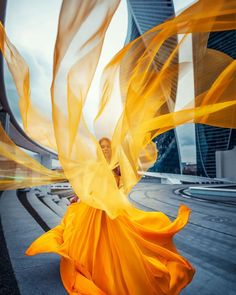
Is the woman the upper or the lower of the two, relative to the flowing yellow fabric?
lower

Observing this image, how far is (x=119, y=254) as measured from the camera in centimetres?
179

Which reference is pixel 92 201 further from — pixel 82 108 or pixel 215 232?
pixel 215 232

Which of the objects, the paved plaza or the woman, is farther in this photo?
the paved plaza

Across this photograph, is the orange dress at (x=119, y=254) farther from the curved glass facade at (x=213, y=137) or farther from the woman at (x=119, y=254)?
the curved glass facade at (x=213, y=137)

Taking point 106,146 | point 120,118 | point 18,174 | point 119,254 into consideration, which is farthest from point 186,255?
point 18,174

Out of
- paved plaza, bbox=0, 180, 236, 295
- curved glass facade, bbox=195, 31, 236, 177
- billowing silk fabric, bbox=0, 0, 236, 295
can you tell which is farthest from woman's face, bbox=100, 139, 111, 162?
curved glass facade, bbox=195, 31, 236, 177

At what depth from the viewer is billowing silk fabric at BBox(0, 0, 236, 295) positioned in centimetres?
147

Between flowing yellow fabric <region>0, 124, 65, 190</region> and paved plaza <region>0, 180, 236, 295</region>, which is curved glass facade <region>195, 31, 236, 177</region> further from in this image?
flowing yellow fabric <region>0, 124, 65, 190</region>

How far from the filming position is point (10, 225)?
3795 millimetres

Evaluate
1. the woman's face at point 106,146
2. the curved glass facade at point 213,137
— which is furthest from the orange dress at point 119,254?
the curved glass facade at point 213,137

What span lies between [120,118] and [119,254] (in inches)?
43.0

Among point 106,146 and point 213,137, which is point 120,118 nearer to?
point 106,146

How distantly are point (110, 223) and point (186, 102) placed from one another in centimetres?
125

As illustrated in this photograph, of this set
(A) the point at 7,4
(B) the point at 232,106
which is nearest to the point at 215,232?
(B) the point at 232,106
